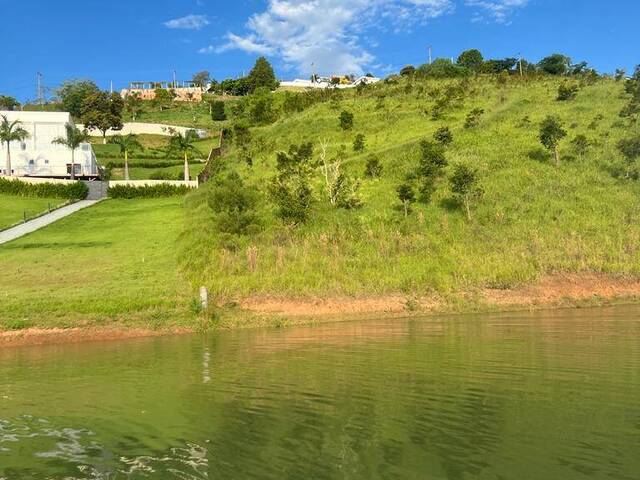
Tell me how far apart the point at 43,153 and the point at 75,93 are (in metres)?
54.6

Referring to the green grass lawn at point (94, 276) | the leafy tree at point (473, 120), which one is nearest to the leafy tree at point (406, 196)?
the green grass lawn at point (94, 276)

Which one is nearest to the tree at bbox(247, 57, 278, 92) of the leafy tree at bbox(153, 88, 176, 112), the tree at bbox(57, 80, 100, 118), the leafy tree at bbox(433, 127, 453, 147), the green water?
the leafy tree at bbox(153, 88, 176, 112)

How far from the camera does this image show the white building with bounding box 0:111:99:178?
3100 inches

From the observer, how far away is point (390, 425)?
8312 millimetres

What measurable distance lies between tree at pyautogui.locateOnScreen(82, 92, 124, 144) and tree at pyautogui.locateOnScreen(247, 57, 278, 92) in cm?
4450

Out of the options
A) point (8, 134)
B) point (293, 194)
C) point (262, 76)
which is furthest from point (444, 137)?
point (262, 76)

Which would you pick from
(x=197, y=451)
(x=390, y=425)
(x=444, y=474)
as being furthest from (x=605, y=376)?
(x=197, y=451)

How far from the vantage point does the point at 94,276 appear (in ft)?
83.3

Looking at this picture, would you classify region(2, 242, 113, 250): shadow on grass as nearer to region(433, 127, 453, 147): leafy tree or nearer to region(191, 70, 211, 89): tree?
region(433, 127, 453, 147): leafy tree

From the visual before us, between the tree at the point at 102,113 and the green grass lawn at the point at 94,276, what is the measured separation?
6611cm

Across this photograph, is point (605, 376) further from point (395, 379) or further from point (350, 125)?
point (350, 125)

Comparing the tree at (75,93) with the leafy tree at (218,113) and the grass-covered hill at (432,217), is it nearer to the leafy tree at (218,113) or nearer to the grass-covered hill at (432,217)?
the leafy tree at (218,113)

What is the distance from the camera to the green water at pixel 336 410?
23.0 ft

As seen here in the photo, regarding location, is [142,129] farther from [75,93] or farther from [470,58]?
[470,58]
